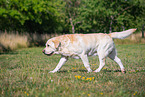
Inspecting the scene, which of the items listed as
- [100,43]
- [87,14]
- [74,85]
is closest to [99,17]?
[87,14]

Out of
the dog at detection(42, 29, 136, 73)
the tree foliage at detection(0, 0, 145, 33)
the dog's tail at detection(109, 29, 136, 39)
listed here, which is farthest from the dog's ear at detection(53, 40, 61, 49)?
the tree foliage at detection(0, 0, 145, 33)

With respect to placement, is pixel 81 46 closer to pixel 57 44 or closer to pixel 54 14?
pixel 57 44

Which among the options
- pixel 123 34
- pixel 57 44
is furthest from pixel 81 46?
pixel 123 34

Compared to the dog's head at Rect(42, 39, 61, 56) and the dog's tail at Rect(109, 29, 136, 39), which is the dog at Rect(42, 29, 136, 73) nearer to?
the dog's head at Rect(42, 39, 61, 56)

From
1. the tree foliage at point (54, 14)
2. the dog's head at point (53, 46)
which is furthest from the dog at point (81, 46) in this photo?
the tree foliage at point (54, 14)

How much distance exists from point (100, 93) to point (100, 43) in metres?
2.73

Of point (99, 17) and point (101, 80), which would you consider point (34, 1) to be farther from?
point (101, 80)

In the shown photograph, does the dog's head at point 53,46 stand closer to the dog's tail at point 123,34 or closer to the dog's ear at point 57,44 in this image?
the dog's ear at point 57,44

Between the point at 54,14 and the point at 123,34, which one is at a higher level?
the point at 54,14

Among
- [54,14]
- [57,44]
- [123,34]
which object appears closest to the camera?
[57,44]

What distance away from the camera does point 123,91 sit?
393 centimetres

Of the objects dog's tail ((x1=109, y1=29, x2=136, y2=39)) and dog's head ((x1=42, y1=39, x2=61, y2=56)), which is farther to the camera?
dog's tail ((x1=109, y1=29, x2=136, y2=39))

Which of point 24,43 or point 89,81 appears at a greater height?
point 24,43

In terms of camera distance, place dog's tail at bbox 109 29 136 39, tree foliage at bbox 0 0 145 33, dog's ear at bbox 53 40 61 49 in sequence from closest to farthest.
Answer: dog's ear at bbox 53 40 61 49 < dog's tail at bbox 109 29 136 39 < tree foliage at bbox 0 0 145 33
